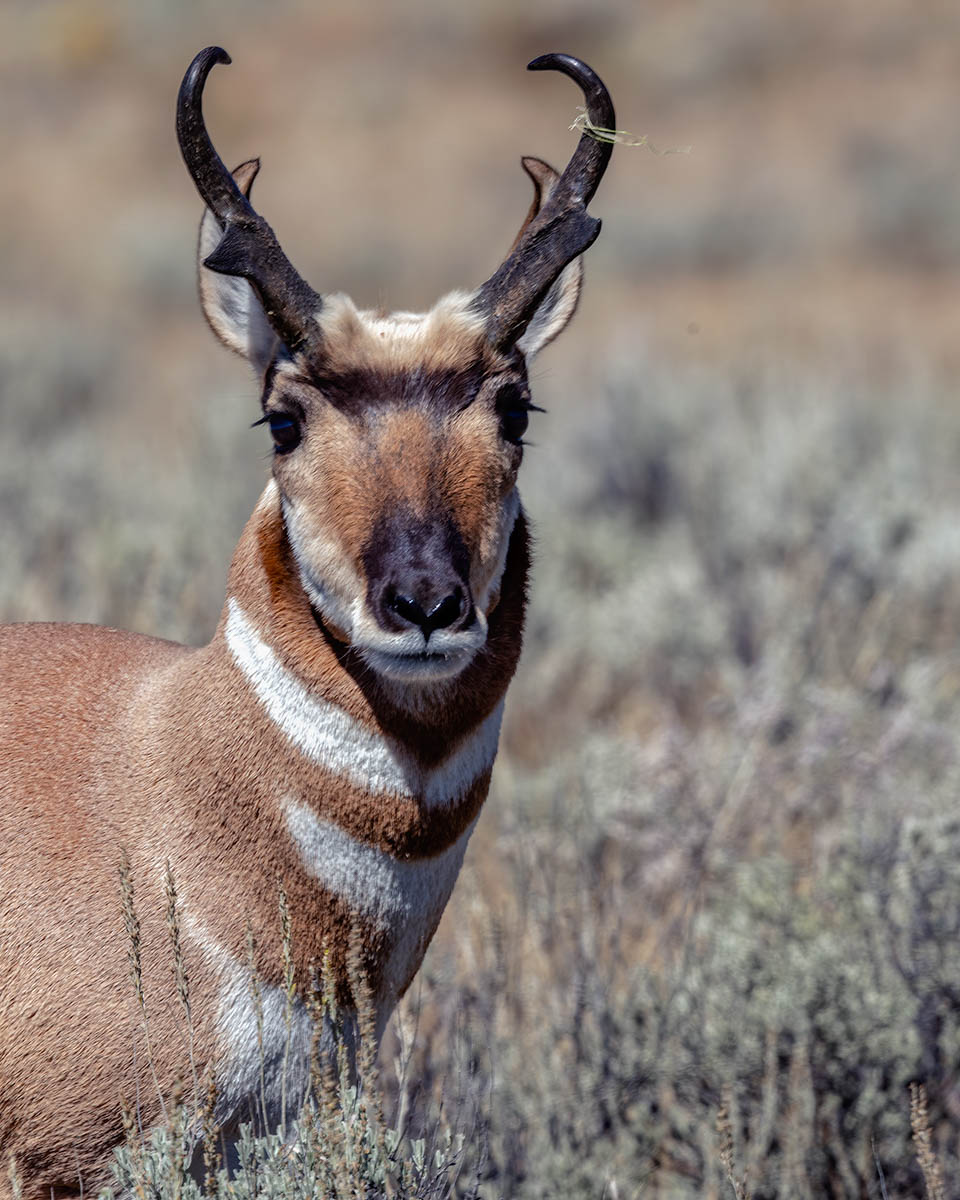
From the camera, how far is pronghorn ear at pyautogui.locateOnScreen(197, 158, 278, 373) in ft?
10.3

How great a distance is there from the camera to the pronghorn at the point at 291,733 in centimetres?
266

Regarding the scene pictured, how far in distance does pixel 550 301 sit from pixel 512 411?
0.51m

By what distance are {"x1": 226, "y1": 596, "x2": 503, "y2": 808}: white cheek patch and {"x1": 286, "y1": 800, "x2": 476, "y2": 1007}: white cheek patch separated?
115 mm

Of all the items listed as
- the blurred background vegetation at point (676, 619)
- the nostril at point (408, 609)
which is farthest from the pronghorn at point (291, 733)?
the blurred background vegetation at point (676, 619)

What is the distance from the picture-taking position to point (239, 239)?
112 inches

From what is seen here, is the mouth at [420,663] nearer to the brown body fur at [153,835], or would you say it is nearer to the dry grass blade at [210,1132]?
the brown body fur at [153,835]

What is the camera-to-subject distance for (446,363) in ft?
9.64

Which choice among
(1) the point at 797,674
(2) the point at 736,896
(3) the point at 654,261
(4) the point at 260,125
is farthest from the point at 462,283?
(2) the point at 736,896

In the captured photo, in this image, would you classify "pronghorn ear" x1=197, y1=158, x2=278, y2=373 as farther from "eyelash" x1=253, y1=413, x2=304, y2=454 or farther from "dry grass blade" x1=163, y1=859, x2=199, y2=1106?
"dry grass blade" x1=163, y1=859, x2=199, y2=1106

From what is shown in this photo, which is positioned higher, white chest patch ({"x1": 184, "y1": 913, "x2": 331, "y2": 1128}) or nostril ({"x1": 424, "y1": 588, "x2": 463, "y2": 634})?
nostril ({"x1": 424, "y1": 588, "x2": 463, "y2": 634})

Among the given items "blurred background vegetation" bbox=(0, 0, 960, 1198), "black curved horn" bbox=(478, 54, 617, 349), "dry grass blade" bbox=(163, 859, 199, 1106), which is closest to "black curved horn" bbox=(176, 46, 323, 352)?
"black curved horn" bbox=(478, 54, 617, 349)

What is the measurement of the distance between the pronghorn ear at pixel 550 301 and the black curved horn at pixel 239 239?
2.04 ft

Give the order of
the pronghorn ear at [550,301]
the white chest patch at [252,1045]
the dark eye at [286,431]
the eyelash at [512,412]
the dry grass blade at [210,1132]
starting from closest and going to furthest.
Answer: the dry grass blade at [210,1132]
the white chest patch at [252,1045]
the dark eye at [286,431]
the eyelash at [512,412]
the pronghorn ear at [550,301]

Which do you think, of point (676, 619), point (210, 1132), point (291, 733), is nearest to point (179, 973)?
point (210, 1132)
